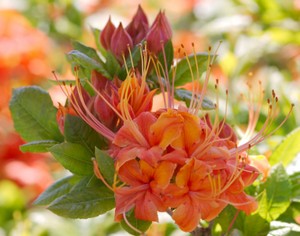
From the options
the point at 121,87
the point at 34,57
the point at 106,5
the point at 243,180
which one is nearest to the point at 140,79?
the point at 121,87

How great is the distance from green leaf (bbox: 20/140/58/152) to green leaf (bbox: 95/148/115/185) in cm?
15

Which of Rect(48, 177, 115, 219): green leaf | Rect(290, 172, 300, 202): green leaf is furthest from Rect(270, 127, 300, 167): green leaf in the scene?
Rect(48, 177, 115, 219): green leaf

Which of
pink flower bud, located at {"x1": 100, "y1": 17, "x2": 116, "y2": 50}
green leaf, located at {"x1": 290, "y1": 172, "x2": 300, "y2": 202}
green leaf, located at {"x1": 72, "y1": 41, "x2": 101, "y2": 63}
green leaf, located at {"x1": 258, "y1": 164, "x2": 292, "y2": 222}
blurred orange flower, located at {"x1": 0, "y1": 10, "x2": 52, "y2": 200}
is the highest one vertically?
pink flower bud, located at {"x1": 100, "y1": 17, "x2": 116, "y2": 50}

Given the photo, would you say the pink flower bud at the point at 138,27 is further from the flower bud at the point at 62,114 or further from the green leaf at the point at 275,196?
the green leaf at the point at 275,196

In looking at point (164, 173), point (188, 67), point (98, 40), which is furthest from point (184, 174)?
point (98, 40)

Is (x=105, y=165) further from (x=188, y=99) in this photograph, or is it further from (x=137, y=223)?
(x=188, y=99)

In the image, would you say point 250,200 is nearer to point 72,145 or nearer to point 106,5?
point 72,145

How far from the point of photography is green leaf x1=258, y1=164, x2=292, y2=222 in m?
1.31

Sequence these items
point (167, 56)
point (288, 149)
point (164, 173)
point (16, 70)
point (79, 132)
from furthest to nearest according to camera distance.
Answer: point (16, 70) → point (288, 149) → point (167, 56) → point (79, 132) → point (164, 173)

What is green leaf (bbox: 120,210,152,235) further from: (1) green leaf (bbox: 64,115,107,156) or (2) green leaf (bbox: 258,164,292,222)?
(2) green leaf (bbox: 258,164,292,222)

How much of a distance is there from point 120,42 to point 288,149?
1.17ft

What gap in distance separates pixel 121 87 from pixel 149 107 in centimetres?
5

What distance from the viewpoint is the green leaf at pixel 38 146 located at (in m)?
1.27

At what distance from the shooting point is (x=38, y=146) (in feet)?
4.24
